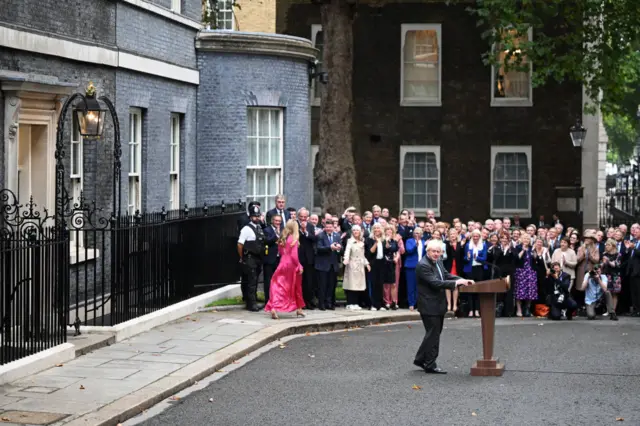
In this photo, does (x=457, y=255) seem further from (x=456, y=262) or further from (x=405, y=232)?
(x=405, y=232)

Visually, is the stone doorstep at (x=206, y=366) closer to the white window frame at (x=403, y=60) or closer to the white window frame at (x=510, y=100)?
the white window frame at (x=403, y=60)

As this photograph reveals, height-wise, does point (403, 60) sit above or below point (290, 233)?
above

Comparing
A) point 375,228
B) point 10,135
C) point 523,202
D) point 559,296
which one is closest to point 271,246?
point 375,228

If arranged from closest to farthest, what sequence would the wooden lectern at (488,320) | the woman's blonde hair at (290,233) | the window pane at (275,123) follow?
the wooden lectern at (488,320)
the woman's blonde hair at (290,233)
the window pane at (275,123)

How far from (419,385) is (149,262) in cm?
582

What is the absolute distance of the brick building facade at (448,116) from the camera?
3862 centimetres

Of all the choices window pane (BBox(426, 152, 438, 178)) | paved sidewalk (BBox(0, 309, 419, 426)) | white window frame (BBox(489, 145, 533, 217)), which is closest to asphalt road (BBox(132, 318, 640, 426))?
paved sidewalk (BBox(0, 309, 419, 426))

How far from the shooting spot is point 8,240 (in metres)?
13.3

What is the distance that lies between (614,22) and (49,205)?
1710 centimetres

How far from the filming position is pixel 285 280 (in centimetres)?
2080

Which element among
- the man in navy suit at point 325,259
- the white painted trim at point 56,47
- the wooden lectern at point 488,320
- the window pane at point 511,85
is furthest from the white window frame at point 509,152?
the wooden lectern at point 488,320

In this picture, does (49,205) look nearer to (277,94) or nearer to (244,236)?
(244,236)

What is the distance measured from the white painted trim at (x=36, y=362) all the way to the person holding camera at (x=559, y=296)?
10.6 metres

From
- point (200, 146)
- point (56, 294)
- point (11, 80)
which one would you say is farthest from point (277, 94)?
point (56, 294)
